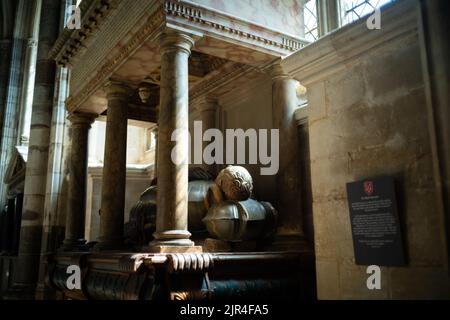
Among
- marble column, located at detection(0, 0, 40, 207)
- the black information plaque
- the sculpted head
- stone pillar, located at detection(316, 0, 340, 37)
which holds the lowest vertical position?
the black information plaque

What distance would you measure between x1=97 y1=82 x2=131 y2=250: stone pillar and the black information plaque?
4.84 metres

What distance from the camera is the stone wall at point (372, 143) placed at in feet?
7.60

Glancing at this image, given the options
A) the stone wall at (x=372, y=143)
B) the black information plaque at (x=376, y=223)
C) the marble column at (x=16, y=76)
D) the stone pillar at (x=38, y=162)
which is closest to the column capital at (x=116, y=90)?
the stone pillar at (x=38, y=162)

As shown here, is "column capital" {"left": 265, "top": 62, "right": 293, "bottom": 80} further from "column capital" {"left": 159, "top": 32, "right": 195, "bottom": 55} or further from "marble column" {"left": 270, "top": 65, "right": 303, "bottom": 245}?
"column capital" {"left": 159, "top": 32, "right": 195, "bottom": 55}

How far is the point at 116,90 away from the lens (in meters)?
7.02

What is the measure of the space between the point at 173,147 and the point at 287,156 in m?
1.80

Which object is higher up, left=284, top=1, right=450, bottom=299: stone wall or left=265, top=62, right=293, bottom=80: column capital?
left=265, top=62, right=293, bottom=80: column capital

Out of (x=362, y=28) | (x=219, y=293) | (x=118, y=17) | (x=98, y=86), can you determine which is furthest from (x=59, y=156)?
(x=362, y=28)

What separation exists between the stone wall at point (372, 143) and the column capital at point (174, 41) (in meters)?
2.52

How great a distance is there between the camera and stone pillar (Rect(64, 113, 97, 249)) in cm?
801

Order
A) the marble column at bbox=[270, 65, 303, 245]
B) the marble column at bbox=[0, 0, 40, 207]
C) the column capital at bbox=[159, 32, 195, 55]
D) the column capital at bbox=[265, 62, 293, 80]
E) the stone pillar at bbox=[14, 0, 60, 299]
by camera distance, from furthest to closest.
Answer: the marble column at bbox=[0, 0, 40, 207], the stone pillar at bbox=[14, 0, 60, 299], the column capital at bbox=[265, 62, 293, 80], the marble column at bbox=[270, 65, 303, 245], the column capital at bbox=[159, 32, 195, 55]

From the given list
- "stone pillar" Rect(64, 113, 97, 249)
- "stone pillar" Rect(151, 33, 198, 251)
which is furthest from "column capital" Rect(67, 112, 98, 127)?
"stone pillar" Rect(151, 33, 198, 251)
